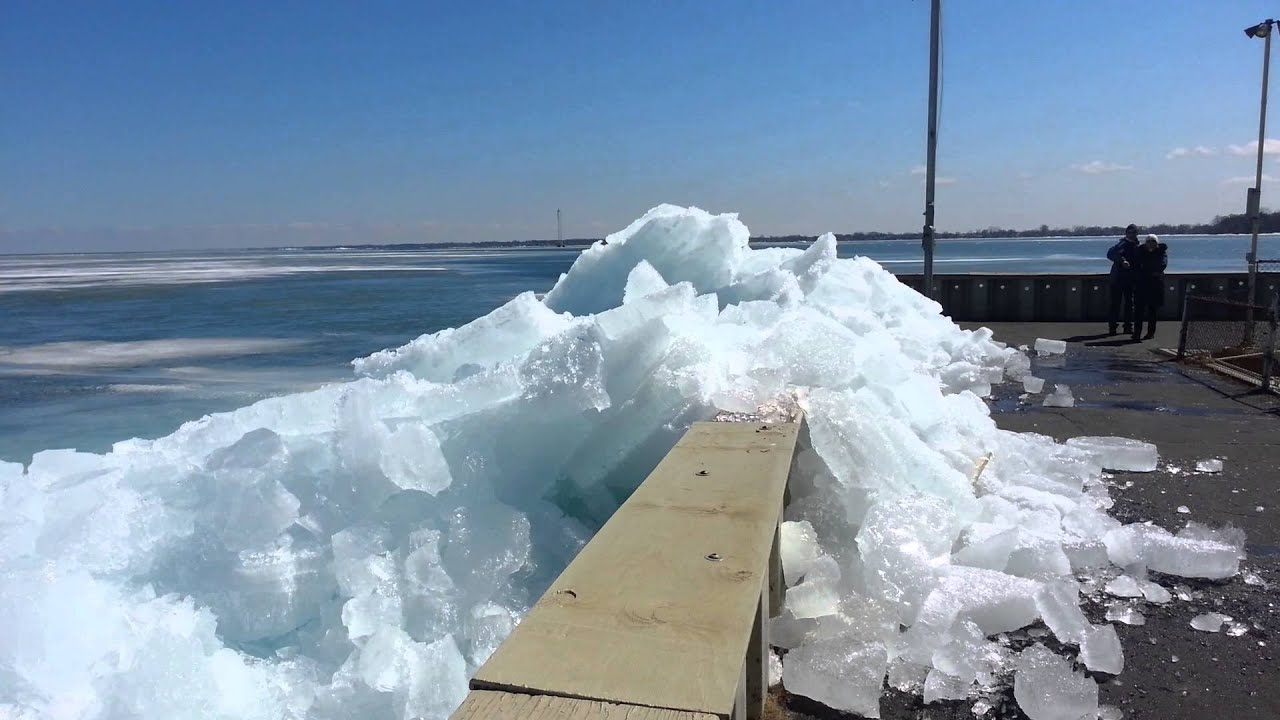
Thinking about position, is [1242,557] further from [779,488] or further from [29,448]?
[29,448]

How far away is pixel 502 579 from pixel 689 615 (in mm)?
1789

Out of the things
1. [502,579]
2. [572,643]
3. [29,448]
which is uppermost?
[572,643]

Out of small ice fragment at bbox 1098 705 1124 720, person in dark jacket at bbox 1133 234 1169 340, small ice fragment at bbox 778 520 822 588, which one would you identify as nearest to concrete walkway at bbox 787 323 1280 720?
small ice fragment at bbox 1098 705 1124 720

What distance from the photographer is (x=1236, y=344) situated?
456 inches

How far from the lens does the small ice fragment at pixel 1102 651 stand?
3385 mm

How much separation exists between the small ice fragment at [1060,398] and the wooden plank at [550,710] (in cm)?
760

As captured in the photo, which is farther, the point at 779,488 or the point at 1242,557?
the point at 1242,557

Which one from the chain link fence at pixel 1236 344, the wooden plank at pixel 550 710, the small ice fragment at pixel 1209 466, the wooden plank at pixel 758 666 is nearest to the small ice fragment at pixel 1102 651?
the wooden plank at pixel 758 666

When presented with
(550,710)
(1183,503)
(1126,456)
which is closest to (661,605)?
(550,710)

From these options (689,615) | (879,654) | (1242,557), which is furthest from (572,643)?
(1242,557)

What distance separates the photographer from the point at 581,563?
8.57 ft

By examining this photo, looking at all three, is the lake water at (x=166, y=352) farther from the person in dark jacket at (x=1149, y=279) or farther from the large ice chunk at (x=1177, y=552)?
the person in dark jacket at (x=1149, y=279)

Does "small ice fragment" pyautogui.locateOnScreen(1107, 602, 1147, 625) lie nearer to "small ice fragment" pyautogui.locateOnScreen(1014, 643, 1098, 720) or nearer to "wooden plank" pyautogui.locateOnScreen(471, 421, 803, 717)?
"small ice fragment" pyautogui.locateOnScreen(1014, 643, 1098, 720)

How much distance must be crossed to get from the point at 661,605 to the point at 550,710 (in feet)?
1.76
